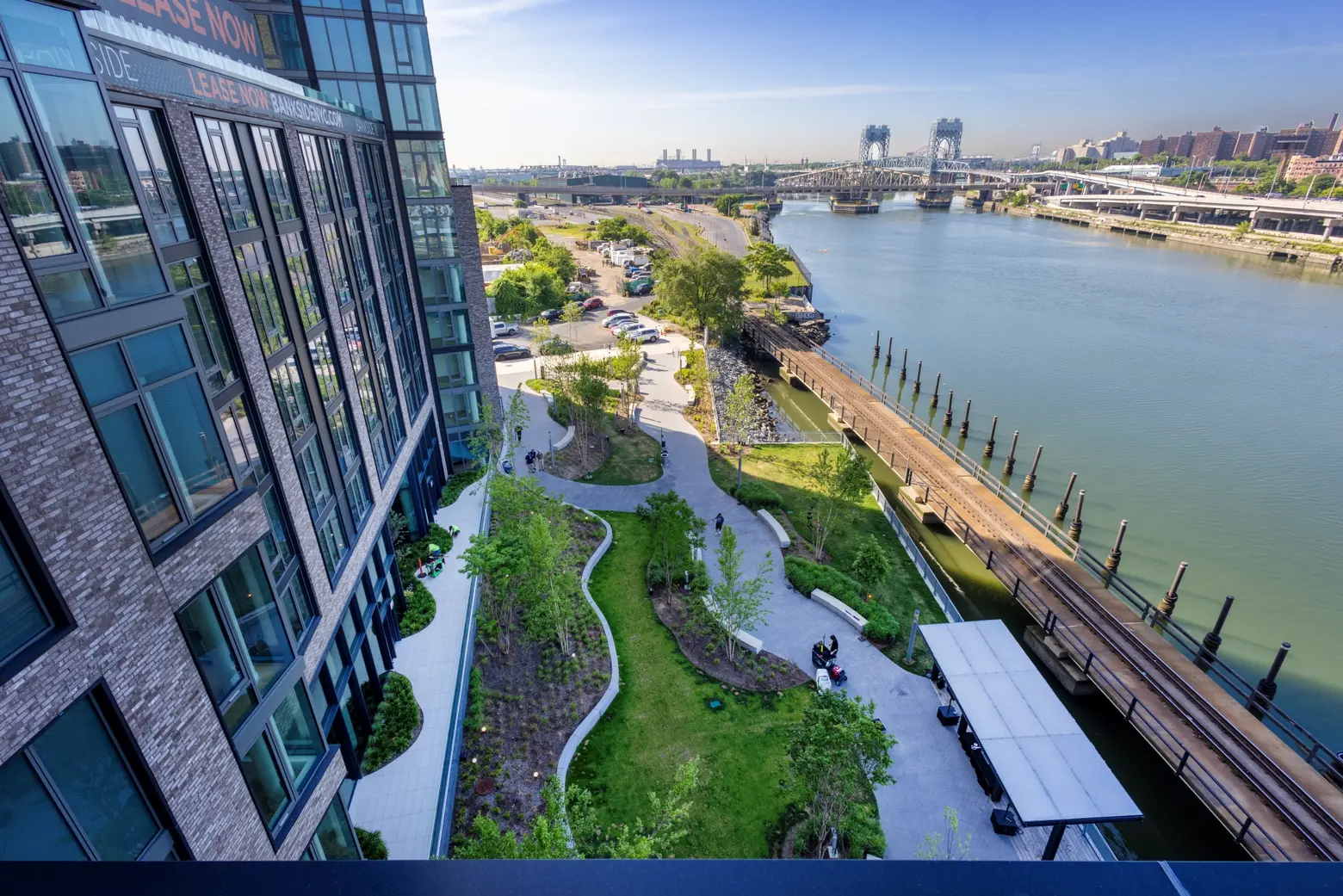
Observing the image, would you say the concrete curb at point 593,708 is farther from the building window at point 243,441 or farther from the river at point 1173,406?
the river at point 1173,406

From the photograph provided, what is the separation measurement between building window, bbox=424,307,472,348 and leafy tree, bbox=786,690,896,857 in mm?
23402

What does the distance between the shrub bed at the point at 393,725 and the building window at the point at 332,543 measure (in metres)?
4.47

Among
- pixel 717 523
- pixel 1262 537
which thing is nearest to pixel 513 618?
pixel 717 523

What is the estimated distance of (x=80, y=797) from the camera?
8047mm

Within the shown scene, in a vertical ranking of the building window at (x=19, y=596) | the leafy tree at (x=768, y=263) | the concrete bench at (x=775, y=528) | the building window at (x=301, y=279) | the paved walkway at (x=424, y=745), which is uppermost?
the building window at (x=301, y=279)

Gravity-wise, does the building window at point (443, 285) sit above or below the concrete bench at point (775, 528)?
above

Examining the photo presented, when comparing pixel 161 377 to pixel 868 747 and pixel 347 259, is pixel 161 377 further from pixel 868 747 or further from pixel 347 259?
pixel 868 747

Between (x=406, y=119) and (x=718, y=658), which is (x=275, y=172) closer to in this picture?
(x=406, y=119)

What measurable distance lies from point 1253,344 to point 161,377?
266ft

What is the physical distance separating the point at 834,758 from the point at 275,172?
20429mm

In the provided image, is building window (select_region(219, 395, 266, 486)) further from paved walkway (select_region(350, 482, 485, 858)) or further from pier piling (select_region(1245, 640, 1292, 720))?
pier piling (select_region(1245, 640, 1292, 720))

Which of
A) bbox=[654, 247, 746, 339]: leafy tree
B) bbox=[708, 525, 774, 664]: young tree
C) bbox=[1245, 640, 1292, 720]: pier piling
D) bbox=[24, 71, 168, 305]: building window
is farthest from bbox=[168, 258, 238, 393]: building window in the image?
bbox=[654, 247, 746, 339]: leafy tree

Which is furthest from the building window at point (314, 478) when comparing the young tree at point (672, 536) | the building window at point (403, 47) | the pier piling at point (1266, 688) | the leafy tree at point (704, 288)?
the leafy tree at point (704, 288)

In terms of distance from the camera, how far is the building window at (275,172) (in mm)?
16281
